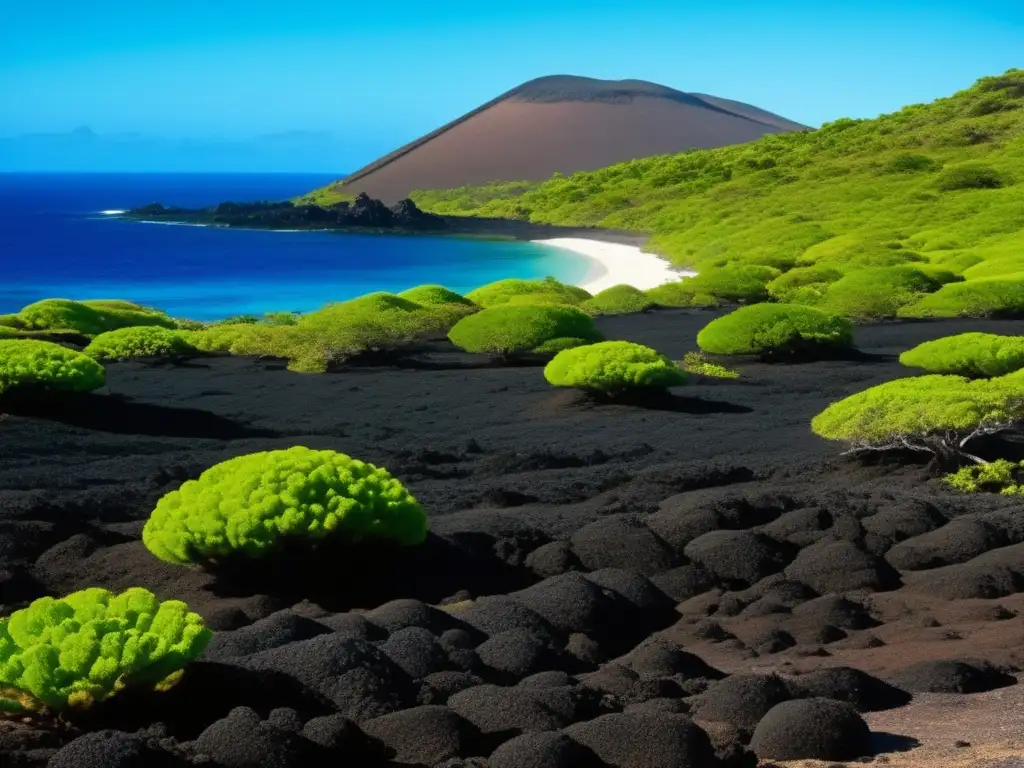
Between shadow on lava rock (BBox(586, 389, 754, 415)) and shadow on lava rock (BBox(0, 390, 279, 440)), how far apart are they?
3.75 m

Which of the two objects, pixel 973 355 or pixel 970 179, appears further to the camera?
pixel 970 179

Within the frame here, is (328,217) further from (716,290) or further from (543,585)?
(543,585)

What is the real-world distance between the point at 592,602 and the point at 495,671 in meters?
1.13

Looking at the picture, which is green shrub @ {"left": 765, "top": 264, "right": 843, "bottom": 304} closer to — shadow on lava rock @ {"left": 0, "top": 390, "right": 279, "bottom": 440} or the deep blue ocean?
the deep blue ocean

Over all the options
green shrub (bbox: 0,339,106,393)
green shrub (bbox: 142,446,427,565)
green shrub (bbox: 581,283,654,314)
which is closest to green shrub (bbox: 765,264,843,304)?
green shrub (bbox: 581,283,654,314)

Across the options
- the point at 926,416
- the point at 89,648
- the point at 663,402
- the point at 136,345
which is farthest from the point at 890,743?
the point at 136,345

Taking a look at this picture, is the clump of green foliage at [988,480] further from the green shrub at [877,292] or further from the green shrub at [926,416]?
the green shrub at [877,292]

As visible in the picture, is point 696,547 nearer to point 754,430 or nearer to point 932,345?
point 754,430

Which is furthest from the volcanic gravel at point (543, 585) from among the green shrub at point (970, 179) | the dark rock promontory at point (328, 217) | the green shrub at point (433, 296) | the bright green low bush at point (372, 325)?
the dark rock promontory at point (328, 217)

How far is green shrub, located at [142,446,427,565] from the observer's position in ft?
21.8

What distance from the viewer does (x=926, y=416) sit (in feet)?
31.5

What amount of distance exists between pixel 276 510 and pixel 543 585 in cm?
155

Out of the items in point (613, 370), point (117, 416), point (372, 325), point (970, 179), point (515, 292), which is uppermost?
point (970, 179)

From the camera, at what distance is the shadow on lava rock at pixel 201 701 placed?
14.1ft
